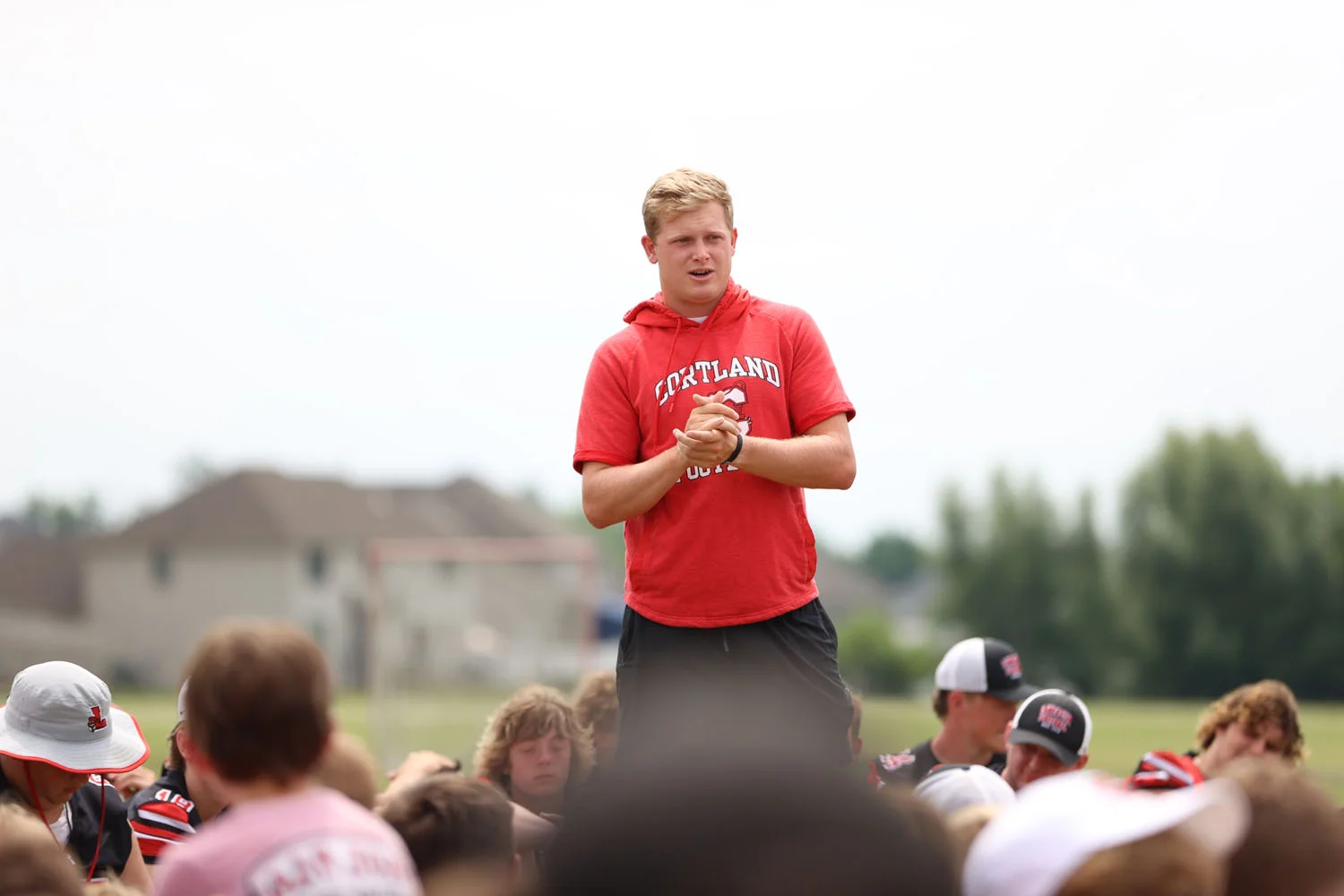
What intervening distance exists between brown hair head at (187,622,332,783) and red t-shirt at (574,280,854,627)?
1609 mm

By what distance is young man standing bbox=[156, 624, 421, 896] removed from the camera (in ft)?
7.78

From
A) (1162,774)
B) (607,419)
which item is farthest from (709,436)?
(1162,774)

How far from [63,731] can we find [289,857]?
206 centimetres

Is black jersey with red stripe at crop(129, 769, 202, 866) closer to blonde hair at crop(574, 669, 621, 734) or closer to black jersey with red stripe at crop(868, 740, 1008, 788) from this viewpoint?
blonde hair at crop(574, 669, 621, 734)

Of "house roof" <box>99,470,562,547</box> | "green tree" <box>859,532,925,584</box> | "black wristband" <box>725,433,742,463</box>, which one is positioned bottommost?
"green tree" <box>859,532,925,584</box>

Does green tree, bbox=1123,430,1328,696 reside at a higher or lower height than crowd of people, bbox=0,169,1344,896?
lower

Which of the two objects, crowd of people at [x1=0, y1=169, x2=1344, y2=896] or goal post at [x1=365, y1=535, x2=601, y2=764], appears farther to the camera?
goal post at [x1=365, y1=535, x2=601, y2=764]

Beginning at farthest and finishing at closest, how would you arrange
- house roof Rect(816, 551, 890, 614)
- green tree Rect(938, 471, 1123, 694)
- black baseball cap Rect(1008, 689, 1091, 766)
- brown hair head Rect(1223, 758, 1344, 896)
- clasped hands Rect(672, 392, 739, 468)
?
1. house roof Rect(816, 551, 890, 614)
2. green tree Rect(938, 471, 1123, 694)
3. black baseball cap Rect(1008, 689, 1091, 766)
4. clasped hands Rect(672, 392, 739, 468)
5. brown hair head Rect(1223, 758, 1344, 896)

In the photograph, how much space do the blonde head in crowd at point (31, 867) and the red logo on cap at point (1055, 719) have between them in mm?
3279

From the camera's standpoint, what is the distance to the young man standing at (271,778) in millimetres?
2371

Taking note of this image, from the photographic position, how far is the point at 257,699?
2.41 metres

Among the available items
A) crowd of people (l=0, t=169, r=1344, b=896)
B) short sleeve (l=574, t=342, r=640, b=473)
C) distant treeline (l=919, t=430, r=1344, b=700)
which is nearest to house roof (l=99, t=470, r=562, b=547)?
distant treeline (l=919, t=430, r=1344, b=700)

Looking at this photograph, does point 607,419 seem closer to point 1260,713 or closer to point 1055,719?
point 1055,719


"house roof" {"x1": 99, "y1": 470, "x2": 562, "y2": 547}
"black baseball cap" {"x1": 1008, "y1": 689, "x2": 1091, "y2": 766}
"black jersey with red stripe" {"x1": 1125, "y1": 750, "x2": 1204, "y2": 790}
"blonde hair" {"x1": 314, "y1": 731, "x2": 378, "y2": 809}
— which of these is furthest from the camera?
"house roof" {"x1": 99, "y1": 470, "x2": 562, "y2": 547}
